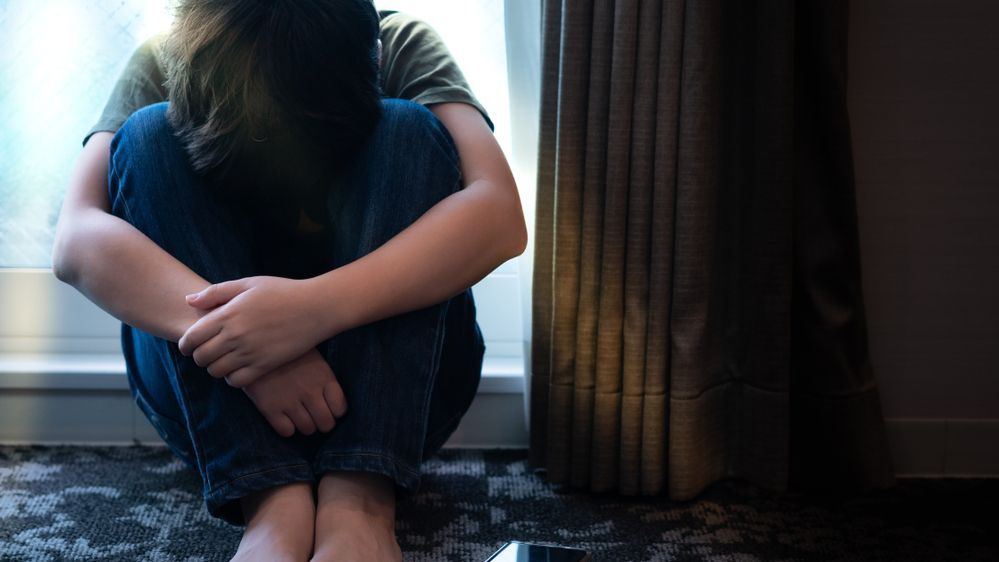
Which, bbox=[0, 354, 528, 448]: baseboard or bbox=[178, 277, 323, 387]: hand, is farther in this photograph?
bbox=[0, 354, 528, 448]: baseboard

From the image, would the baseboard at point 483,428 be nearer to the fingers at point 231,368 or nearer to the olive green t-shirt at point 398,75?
the olive green t-shirt at point 398,75

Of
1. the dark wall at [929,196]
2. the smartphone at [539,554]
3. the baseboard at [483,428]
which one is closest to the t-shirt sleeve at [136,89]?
the baseboard at [483,428]

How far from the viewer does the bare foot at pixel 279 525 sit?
90cm

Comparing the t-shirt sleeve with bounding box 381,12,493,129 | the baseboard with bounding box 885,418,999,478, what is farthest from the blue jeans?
the baseboard with bounding box 885,418,999,478

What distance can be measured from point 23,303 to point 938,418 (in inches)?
59.1

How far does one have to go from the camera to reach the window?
5.07 ft

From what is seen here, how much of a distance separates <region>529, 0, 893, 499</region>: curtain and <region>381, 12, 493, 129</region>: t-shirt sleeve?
0.13 meters

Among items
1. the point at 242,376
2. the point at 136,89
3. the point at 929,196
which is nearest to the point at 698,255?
the point at 929,196

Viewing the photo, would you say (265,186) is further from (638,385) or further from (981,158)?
(981,158)

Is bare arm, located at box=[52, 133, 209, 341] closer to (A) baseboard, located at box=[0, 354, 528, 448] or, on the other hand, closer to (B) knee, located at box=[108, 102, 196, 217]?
(B) knee, located at box=[108, 102, 196, 217]

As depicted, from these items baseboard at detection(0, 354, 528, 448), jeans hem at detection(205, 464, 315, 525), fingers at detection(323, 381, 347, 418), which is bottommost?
baseboard at detection(0, 354, 528, 448)

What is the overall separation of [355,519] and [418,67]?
0.60 metres

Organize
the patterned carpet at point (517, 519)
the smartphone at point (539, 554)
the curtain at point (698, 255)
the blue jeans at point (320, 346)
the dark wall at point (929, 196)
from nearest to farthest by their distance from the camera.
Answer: the smartphone at point (539, 554) → the blue jeans at point (320, 346) → the patterned carpet at point (517, 519) → the curtain at point (698, 255) → the dark wall at point (929, 196)

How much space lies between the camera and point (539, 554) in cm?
88
